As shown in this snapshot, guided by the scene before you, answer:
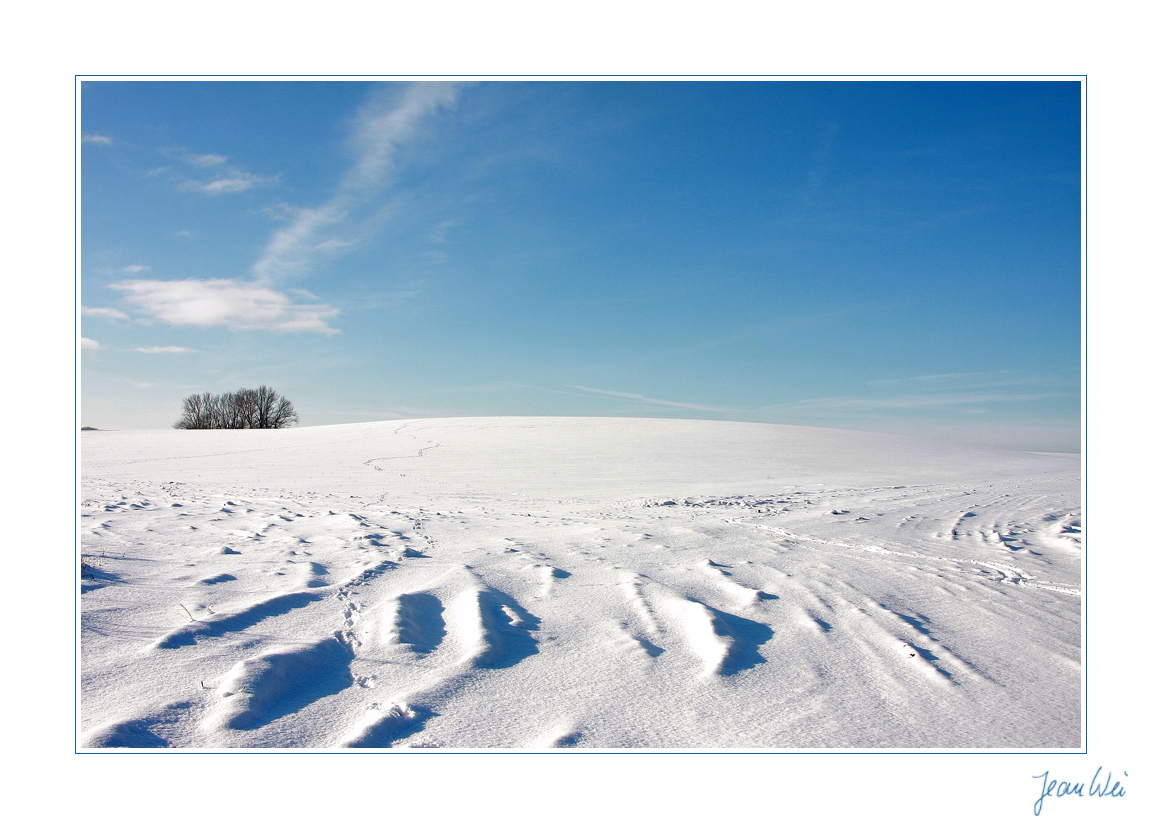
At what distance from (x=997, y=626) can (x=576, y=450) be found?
1515 centimetres

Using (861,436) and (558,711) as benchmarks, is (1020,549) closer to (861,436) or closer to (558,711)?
(558,711)

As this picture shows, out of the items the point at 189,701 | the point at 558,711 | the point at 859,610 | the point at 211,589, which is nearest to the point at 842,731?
the point at 558,711

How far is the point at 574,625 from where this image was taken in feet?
10.2

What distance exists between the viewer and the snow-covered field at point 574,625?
213cm

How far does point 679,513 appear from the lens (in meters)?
7.20
